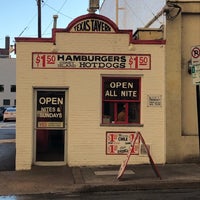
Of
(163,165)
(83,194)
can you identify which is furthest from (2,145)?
(83,194)

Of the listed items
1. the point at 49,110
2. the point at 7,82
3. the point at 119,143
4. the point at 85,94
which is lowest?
the point at 119,143

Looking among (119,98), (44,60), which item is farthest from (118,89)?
(44,60)

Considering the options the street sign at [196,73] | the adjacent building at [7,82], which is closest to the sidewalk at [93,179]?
the street sign at [196,73]

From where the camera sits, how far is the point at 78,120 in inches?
510

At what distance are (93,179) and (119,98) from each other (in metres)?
3.09

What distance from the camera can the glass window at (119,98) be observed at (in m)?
13.1

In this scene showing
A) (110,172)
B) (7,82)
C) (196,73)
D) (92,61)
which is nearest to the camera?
(196,73)

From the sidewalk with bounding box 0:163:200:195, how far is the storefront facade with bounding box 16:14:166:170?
1.84ft

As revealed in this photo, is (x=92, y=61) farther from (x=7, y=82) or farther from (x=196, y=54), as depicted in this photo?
(x=7, y=82)

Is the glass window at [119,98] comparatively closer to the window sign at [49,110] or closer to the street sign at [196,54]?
the window sign at [49,110]

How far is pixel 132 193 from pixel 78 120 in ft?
12.3

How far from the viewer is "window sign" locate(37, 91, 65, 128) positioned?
13008 millimetres

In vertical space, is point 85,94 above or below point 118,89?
below

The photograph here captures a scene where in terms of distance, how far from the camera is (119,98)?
13156 mm
